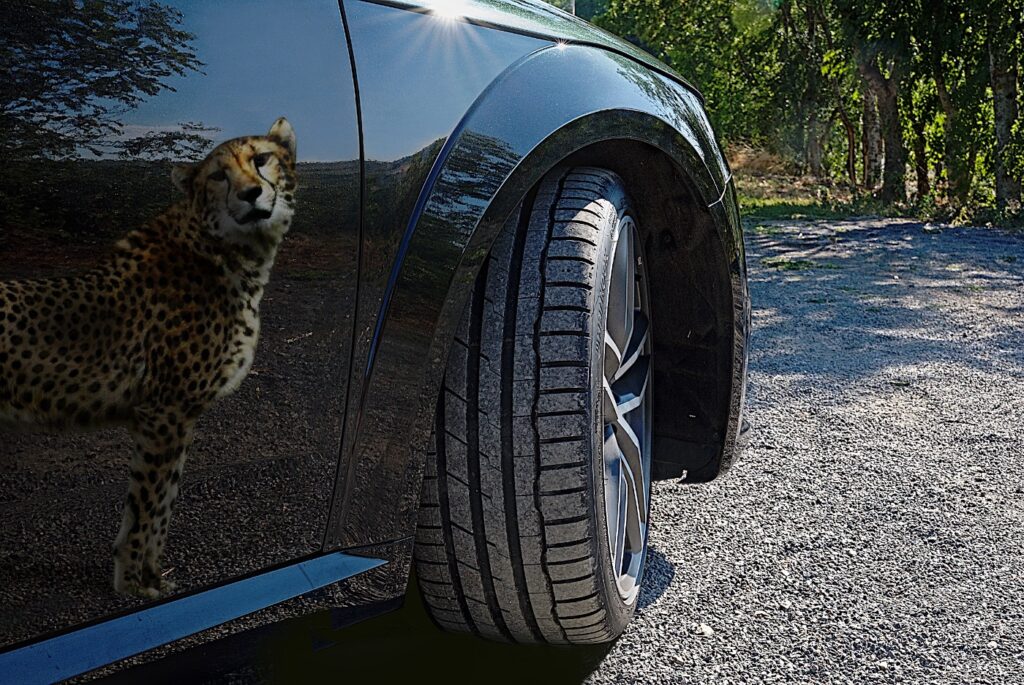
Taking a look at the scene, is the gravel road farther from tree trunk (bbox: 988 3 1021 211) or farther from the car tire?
tree trunk (bbox: 988 3 1021 211)

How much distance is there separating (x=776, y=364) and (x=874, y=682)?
2.69 m

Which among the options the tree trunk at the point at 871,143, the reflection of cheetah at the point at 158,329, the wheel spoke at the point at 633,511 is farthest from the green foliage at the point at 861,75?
the reflection of cheetah at the point at 158,329

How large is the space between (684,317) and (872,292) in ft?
14.3

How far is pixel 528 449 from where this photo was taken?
1.72 metres

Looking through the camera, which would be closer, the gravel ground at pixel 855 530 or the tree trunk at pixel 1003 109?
the gravel ground at pixel 855 530

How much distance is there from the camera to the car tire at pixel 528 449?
171 centimetres

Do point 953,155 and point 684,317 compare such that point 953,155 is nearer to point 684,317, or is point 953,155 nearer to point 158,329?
point 684,317

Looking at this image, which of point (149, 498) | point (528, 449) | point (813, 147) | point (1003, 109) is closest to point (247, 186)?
point (149, 498)

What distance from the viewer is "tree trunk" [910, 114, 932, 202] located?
13266 mm

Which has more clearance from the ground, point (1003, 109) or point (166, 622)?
point (1003, 109)

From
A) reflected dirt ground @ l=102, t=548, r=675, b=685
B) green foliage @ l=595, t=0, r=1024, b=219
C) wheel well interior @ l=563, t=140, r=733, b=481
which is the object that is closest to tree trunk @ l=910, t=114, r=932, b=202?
green foliage @ l=595, t=0, r=1024, b=219

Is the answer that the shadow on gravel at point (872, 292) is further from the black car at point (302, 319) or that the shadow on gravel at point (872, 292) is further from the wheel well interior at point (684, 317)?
the black car at point (302, 319)

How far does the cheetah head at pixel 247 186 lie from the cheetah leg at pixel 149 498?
0.25 meters

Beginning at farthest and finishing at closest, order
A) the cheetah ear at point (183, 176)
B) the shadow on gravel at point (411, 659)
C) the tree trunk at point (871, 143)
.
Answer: the tree trunk at point (871, 143) → the shadow on gravel at point (411, 659) → the cheetah ear at point (183, 176)
